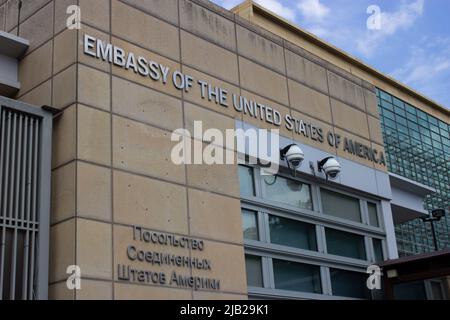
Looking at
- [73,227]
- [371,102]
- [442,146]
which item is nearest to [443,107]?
[442,146]

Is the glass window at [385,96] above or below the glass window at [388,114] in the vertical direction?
above

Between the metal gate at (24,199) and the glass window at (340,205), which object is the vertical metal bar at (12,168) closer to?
the metal gate at (24,199)

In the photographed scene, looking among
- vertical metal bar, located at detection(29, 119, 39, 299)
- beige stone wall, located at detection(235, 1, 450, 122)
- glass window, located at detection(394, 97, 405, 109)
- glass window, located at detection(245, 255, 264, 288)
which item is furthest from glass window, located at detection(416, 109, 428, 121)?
vertical metal bar, located at detection(29, 119, 39, 299)

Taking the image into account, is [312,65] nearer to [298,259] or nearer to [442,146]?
[298,259]

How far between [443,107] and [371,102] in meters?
17.9

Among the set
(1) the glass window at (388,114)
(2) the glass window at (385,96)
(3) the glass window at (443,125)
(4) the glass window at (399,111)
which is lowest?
(1) the glass window at (388,114)

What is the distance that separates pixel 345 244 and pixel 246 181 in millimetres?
3057

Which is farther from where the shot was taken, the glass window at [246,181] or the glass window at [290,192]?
the glass window at [290,192]

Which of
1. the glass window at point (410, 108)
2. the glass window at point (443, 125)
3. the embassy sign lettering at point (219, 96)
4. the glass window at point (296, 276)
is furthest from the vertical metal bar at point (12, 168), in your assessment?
the glass window at point (443, 125)

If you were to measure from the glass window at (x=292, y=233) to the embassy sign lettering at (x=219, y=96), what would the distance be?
188cm

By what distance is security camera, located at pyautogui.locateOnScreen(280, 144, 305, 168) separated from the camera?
12.6 meters

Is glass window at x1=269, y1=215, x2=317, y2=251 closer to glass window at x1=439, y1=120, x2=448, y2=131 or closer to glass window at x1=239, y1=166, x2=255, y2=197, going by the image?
glass window at x1=239, y1=166, x2=255, y2=197

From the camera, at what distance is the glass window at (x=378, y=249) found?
47.8 ft

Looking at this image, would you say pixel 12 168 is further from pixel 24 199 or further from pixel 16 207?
pixel 16 207
